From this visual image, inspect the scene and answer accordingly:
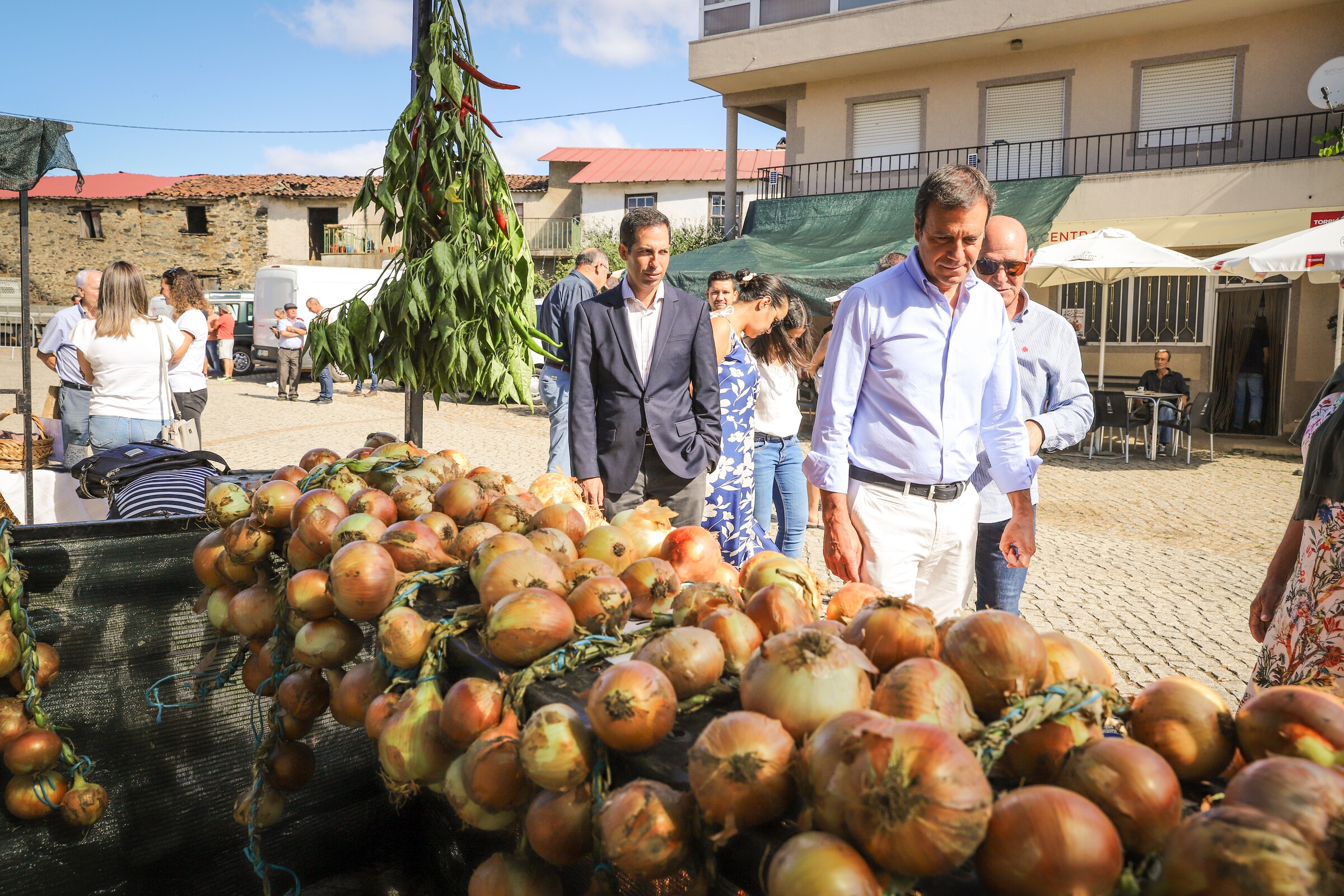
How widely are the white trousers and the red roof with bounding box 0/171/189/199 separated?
1721 inches

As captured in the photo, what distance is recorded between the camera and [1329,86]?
1309 cm

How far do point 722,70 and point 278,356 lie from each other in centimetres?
1083

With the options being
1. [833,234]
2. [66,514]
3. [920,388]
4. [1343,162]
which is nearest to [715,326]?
[920,388]

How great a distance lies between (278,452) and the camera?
454 inches

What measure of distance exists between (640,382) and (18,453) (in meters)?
3.83

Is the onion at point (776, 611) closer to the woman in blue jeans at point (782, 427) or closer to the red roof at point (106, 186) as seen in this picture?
the woman in blue jeans at point (782, 427)

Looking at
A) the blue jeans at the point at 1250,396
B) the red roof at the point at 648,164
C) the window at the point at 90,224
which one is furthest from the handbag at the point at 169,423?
the window at the point at 90,224

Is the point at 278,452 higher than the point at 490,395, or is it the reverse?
the point at 490,395

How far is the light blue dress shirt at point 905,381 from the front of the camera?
2732 mm

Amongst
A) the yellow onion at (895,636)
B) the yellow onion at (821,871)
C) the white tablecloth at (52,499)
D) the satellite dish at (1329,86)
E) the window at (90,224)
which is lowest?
the white tablecloth at (52,499)

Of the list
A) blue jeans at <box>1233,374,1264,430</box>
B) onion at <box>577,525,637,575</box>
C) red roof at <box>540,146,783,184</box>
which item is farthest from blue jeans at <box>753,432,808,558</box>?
red roof at <box>540,146,783,184</box>

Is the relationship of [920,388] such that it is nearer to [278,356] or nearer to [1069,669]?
[1069,669]

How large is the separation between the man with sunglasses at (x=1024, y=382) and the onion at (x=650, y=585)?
2.04 meters

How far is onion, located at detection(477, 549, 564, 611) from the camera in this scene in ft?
4.71
